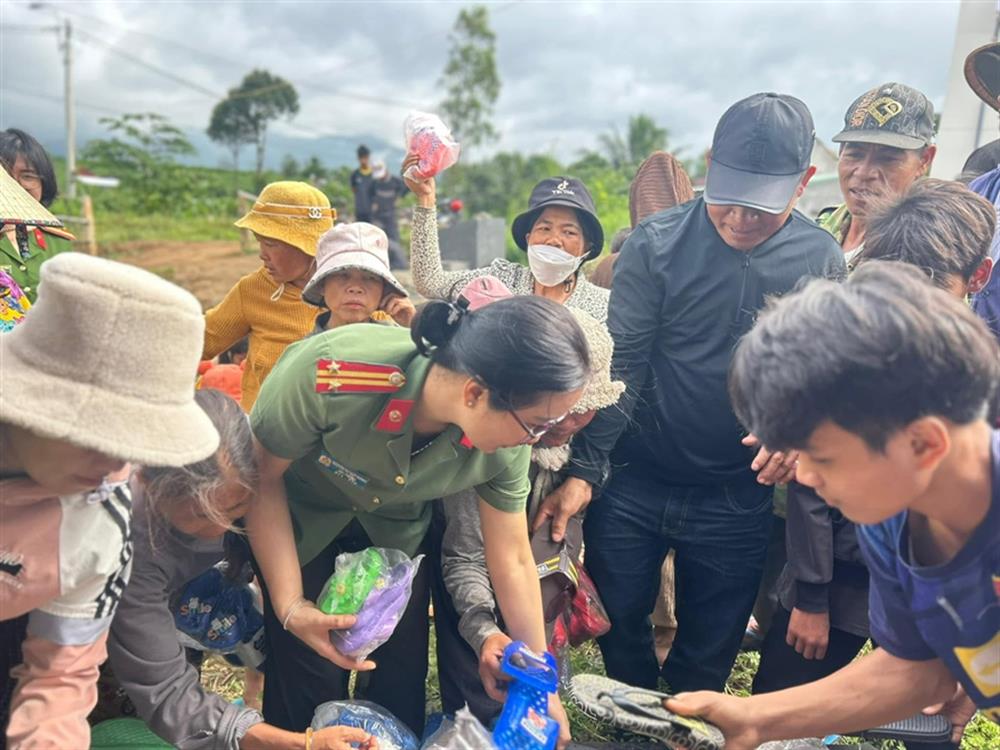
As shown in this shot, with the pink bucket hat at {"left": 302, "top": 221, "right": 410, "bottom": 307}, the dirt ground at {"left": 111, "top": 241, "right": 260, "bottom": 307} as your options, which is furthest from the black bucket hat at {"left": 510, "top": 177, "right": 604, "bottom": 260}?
the dirt ground at {"left": 111, "top": 241, "right": 260, "bottom": 307}

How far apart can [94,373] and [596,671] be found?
233 cm

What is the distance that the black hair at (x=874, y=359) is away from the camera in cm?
112

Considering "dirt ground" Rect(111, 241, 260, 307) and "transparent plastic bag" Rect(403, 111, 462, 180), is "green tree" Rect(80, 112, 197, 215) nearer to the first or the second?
"dirt ground" Rect(111, 241, 260, 307)

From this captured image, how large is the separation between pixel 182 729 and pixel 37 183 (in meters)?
2.61

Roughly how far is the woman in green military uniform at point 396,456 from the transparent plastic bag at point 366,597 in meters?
0.04

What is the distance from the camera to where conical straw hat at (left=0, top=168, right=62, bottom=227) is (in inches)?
104

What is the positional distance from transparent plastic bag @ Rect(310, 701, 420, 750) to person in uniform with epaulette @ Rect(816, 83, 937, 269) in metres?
2.15

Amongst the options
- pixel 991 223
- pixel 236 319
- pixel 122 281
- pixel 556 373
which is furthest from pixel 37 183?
pixel 991 223

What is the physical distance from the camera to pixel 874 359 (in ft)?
3.67

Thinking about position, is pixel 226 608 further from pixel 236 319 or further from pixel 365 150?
pixel 365 150

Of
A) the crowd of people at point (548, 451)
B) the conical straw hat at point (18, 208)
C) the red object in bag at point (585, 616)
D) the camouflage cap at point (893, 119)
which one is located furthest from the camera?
the camouflage cap at point (893, 119)

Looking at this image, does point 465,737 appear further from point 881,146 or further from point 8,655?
point 881,146

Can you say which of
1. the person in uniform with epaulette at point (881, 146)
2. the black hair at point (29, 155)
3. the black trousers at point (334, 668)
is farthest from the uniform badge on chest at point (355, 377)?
the black hair at point (29, 155)

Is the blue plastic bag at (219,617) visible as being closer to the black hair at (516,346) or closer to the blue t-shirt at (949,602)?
the black hair at (516,346)
